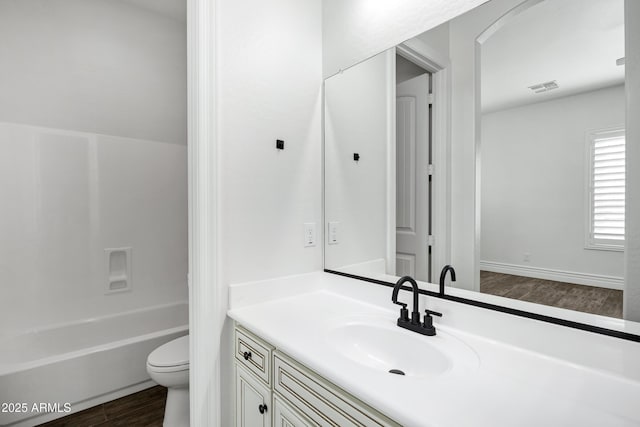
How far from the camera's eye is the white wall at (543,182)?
2.79ft

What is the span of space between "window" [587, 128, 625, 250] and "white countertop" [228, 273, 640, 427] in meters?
0.27

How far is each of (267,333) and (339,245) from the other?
67 cm

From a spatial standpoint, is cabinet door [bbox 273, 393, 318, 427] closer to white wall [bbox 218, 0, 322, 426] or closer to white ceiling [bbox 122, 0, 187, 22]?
white wall [bbox 218, 0, 322, 426]

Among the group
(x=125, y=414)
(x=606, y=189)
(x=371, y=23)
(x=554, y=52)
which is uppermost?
(x=371, y=23)

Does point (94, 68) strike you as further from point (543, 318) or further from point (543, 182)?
point (543, 318)

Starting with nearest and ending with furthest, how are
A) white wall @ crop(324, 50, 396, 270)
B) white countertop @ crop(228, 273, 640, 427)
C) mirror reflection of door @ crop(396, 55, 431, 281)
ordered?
white countertop @ crop(228, 273, 640, 427), mirror reflection of door @ crop(396, 55, 431, 281), white wall @ crop(324, 50, 396, 270)

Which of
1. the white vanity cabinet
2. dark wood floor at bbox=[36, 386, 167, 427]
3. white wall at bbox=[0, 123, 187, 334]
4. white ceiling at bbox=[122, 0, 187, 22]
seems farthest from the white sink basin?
white ceiling at bbox=[122, 0, 187, 22]

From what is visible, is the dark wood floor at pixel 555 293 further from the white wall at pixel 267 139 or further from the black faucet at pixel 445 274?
the white wall at pixel 267 139

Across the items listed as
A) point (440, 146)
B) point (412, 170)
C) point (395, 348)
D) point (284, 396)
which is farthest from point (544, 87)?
point (284, 396)

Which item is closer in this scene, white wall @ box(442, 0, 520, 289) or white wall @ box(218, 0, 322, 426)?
white wall @ box(442, 0, 520, 289)

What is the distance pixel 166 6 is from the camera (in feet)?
8.11

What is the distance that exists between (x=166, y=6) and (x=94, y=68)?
78 cm

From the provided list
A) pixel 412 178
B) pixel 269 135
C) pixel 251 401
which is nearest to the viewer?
pixel 251 401

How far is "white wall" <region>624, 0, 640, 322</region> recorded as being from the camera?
76 centimetres
